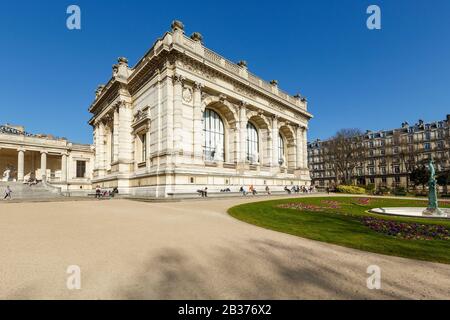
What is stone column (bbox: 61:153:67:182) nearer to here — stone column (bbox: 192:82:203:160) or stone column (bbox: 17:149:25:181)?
stone column (bbox: 17:149:25:181)

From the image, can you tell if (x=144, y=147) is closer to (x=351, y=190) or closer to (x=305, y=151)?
(x=305, y=151)

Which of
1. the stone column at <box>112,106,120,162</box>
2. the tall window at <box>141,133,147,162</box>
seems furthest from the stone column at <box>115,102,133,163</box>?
the tall window at <box>141,133,147,162</box>

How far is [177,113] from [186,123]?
153cm

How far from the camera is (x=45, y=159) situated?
43.4 m

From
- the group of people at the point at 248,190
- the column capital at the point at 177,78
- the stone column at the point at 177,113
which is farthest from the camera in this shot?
the group of people at the point at 248,190

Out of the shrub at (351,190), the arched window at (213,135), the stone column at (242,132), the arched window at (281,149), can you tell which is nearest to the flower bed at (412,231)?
the stone column at (242,132)

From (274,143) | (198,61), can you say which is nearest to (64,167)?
(198,61)

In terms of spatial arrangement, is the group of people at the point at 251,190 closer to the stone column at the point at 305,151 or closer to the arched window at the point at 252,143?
the stone column at the point at 305,151

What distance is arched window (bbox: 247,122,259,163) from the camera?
33969 mm

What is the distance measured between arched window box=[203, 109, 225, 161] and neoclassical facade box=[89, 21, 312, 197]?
0.13m

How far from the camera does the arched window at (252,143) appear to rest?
34.0 metres

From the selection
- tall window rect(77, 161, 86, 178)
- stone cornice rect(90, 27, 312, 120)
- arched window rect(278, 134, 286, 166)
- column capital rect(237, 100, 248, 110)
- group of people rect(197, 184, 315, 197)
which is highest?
stone cornice rect(90, 27, 312, 120)

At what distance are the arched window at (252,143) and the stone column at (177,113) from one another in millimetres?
13839
